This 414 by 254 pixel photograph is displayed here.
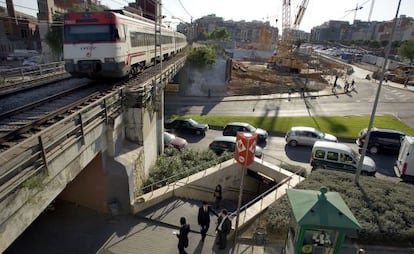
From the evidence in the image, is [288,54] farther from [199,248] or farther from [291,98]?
[199,248]

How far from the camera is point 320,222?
231 inches

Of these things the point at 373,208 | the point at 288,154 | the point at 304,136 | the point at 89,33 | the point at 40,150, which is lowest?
the point at 288,154

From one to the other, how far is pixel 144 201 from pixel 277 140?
1445 cm

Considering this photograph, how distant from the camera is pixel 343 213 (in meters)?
5.93

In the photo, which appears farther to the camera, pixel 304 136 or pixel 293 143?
pixel 293 143

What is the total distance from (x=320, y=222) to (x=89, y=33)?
12.7 meters

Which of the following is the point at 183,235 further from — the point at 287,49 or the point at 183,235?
the point at 287,49

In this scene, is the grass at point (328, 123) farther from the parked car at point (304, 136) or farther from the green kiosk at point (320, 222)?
the green kiosk at point (320, 222)

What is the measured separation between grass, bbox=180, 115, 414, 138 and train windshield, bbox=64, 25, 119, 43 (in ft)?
49.4

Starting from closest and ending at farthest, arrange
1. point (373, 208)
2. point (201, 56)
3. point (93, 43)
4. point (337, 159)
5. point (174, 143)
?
point (373, 208)
point (93, 43)
point (337, 159)
point (174, 143)
point (201, 56)

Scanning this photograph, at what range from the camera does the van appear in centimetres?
1553

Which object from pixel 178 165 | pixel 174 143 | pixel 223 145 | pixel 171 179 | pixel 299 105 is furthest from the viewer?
pixel 299 105

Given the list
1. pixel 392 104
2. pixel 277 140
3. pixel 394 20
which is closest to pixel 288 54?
pixel 392 104

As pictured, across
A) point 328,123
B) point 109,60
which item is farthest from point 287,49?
point 109,60
